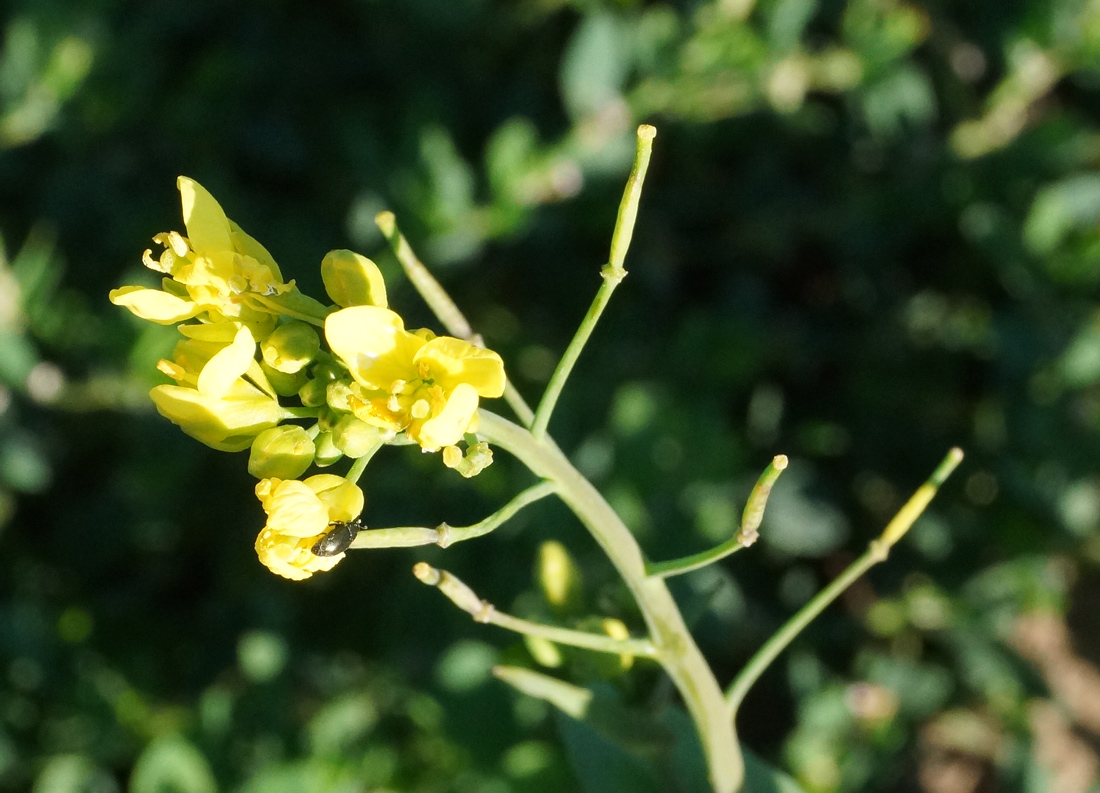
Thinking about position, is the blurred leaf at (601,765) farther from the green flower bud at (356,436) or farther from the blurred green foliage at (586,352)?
the green flower bud at (356,436)

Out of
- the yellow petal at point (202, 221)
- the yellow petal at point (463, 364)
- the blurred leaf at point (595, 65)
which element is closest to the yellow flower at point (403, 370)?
the yellow petal at point (463, 364)

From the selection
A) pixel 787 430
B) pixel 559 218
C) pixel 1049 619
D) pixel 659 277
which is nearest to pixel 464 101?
pixel 559 218

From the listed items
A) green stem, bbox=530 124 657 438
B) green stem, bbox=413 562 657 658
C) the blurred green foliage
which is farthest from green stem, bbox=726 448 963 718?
the blurred green foliage

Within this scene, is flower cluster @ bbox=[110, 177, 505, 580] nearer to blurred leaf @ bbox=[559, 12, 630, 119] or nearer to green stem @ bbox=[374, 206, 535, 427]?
green stem @ bbox=[374, 206, 535, 427]

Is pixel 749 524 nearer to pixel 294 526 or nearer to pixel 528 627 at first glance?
pixel 528 627

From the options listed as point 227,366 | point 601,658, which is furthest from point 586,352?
point 227,366
